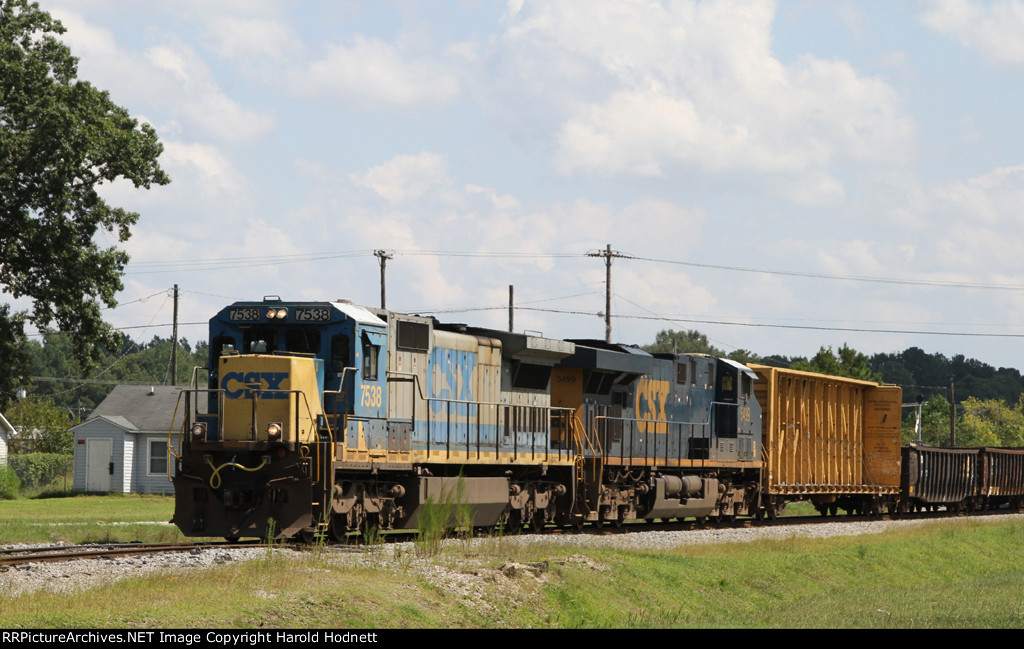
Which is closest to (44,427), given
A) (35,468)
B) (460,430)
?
(35,468)

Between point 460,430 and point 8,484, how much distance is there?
33.9 m

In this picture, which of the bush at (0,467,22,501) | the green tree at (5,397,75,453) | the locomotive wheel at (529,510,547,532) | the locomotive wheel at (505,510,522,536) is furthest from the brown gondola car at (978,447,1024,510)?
the green tree at (5,397,75,453)

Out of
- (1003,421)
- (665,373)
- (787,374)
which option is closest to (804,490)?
(787,374)

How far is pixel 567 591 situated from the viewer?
15.4m

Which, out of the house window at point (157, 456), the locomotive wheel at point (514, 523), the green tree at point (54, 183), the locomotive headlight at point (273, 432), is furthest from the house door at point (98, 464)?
the locomotive headlight at point (273, 432)

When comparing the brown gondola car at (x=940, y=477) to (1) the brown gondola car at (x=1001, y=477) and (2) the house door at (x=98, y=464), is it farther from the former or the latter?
(2) the house door at (x=98, y=464)

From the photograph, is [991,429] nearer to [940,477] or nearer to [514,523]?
[940,477]

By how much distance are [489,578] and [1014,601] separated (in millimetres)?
8138

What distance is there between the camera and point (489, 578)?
48.7ft

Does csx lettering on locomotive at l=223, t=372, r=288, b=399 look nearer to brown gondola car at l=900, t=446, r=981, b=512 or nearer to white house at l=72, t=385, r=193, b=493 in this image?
brown gondola car at l=900, t=446, r=981, b=512

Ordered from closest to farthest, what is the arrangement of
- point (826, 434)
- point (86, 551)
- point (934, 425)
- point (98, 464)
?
point (86, 551) < point (826, 434) < point (98, 464) < point (934, 425)

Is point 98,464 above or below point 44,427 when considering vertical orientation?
below

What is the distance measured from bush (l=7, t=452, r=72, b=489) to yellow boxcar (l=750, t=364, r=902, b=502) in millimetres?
34700

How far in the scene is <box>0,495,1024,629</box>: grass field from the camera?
1146cm
